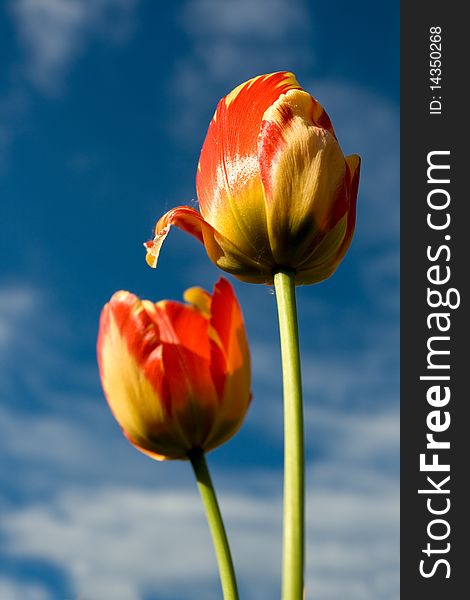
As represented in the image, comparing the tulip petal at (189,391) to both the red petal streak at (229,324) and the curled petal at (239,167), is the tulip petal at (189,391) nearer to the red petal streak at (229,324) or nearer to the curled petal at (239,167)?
the red petal streak at (229,324)

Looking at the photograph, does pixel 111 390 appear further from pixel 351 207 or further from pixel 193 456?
pixel 351 207

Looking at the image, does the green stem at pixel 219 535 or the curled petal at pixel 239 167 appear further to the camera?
the curled petal at pixel 239 167

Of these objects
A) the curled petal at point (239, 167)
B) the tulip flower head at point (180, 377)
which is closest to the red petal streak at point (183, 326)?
the tulip flower head at point (180, 377)

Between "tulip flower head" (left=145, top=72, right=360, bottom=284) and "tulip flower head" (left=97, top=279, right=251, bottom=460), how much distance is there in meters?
0.08

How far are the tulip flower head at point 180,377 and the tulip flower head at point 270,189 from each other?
80 mm

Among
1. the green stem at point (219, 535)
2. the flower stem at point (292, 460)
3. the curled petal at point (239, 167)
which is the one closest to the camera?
the flower stem at point (292, 460)

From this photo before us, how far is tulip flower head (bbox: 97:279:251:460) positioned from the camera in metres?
1.06

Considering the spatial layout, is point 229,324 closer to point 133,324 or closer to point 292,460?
point 133,324

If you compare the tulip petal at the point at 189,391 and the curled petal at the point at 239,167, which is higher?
the curled petal at the point at 239,167

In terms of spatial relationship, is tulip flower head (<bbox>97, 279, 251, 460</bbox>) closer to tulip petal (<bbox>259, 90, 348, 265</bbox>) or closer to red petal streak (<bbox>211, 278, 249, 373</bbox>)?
red petal streak (<bbox>211, 278, 249, 373</bbox>)

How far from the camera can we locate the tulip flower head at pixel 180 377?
41.9 inches

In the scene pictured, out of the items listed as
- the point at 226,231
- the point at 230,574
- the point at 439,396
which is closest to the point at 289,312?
the point at 226,231

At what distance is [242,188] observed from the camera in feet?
3.25

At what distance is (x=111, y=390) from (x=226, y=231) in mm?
270
